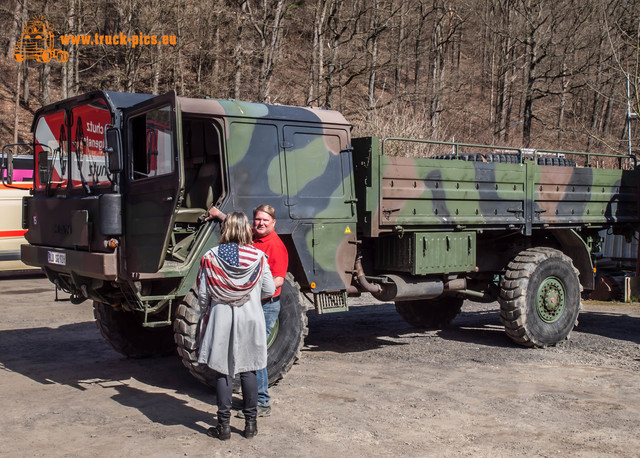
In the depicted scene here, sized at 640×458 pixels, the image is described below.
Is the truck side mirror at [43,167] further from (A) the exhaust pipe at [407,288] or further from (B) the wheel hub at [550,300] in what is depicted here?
(B) the wheel hub at [550,300]

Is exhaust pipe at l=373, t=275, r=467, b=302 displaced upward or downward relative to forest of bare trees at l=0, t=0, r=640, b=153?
downward

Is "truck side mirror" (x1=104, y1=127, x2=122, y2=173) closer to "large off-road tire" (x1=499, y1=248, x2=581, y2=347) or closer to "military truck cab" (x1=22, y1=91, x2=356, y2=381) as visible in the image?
"military truck cab" (x1=22, y1=91, x2=356, y2=381)

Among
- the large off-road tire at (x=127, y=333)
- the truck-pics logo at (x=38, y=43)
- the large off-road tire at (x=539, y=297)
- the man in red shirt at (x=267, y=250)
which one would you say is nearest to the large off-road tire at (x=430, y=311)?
the large off-road tire at (x=539, y=297)

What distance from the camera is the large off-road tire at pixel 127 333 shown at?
310 inches

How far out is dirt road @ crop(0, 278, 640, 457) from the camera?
5.21m

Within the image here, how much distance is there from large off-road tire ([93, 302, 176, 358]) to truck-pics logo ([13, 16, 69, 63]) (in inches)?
798

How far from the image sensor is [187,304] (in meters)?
6.23

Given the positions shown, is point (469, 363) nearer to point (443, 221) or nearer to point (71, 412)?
point (443, 221)

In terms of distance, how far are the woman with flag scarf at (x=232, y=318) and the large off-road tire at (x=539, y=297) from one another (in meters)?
4.42

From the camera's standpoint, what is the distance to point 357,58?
28.7m

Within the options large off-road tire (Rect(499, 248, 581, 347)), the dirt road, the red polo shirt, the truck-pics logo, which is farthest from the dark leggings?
the truck-pics logo

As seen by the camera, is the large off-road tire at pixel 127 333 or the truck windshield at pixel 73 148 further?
the large off-road tire at pixel 127 333

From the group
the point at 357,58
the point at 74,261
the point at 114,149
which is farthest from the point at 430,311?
the point at 357,58

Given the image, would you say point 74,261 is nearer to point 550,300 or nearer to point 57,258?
point 57,258
